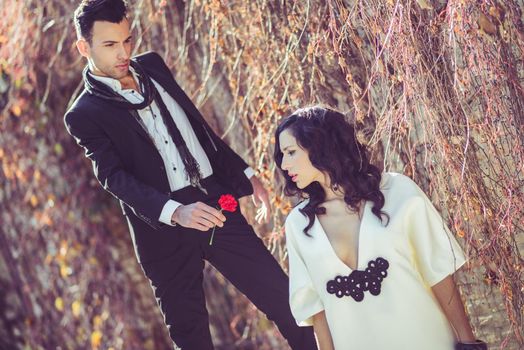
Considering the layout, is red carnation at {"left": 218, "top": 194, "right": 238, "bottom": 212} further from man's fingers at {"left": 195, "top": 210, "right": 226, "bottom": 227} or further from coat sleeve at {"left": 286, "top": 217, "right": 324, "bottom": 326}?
coat sleeve at {"left": 286, "top": 217, "right": 324, "bottom": 326}

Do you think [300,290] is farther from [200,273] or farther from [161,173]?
[161,173]

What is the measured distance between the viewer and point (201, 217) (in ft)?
11.6

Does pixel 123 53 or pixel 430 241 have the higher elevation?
pixel 123 53

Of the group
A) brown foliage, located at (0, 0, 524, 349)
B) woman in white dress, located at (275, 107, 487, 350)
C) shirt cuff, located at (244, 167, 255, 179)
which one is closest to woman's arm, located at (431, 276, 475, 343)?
woman in white dress, located at (275, 107, 487, 350)

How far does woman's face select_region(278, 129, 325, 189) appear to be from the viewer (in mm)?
3232

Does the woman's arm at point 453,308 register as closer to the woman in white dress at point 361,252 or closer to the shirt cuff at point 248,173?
the woman in white dress at point 361,252

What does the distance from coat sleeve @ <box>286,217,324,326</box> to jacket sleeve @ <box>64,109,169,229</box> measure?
584 millimetres

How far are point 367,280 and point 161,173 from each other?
105 cm

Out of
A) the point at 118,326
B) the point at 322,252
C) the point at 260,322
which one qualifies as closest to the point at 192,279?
the point at 322,252

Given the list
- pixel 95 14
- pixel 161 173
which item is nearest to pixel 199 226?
pixel 161 173

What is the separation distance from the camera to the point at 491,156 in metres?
3.73

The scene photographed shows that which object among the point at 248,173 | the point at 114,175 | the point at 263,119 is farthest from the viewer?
the point at 263,119

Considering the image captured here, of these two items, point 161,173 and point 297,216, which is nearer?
point 297,216

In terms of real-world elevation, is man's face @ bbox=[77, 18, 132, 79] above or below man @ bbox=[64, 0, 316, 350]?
above
